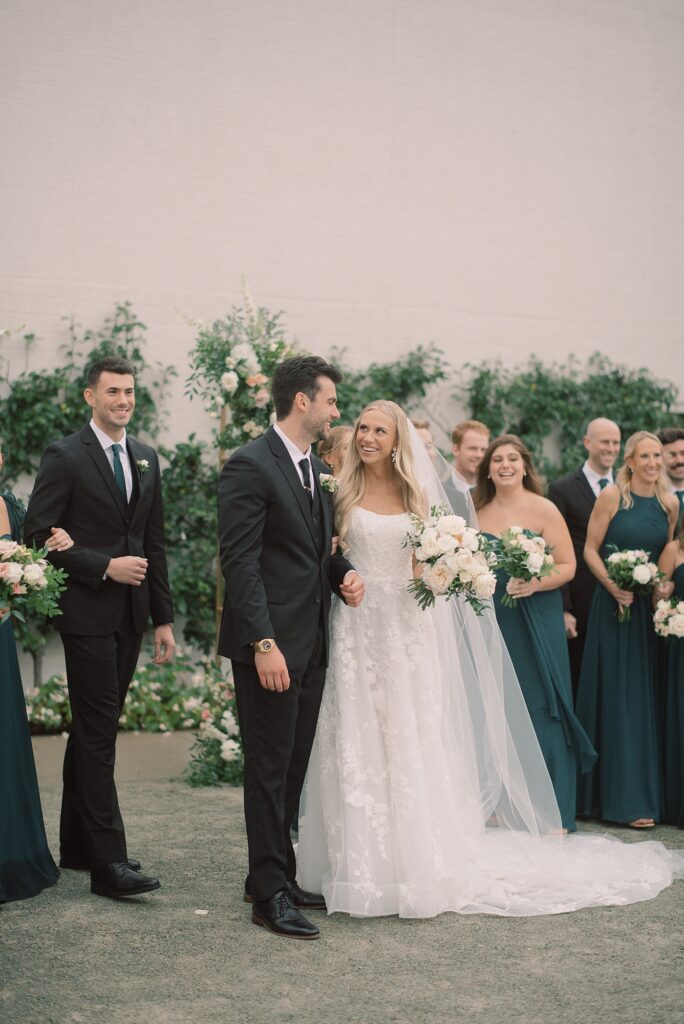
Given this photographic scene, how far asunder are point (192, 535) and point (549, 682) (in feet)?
13.8

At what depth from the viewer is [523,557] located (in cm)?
558

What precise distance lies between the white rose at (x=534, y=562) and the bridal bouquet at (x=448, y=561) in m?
0.82

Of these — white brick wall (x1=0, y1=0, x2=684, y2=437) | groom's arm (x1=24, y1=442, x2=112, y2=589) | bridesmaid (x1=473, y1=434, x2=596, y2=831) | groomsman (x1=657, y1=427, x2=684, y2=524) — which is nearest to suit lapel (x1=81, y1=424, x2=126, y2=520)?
groom's arm (x1=24, y1=442, x2=112, y2=589)

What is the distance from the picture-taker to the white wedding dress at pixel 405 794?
4.54 m

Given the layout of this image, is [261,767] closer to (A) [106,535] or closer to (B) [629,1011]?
(A) [106,535]

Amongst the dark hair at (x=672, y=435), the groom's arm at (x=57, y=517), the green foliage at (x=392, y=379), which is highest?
the green foliage at (x=392, y=379)

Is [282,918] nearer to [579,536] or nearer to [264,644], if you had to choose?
[264,644]

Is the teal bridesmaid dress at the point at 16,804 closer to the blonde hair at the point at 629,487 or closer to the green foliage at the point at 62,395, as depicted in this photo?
the blonde hair at the point at 629,487

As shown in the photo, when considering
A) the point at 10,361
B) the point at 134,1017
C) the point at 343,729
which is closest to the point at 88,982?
the point at 134,1017

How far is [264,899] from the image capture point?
14.1ft

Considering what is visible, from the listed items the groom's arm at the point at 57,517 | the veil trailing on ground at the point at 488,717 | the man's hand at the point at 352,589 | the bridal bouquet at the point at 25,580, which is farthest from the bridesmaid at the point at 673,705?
the bridal bouquet at the point at 25,580

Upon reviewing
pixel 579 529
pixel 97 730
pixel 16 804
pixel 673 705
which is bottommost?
pixel 16 804

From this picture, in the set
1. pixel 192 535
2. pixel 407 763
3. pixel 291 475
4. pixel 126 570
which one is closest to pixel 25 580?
pixel 126 570

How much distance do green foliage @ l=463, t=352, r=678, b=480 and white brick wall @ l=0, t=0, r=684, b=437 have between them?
0.21m
